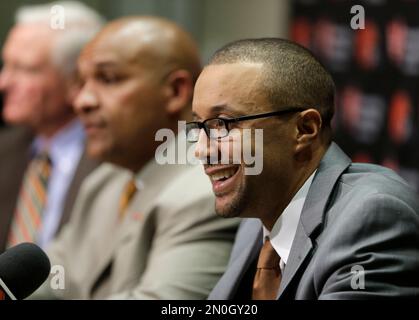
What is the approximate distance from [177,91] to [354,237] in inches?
39.4

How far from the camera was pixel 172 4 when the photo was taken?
4848 millimetres

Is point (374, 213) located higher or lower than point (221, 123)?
lower

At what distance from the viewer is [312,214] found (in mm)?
1656

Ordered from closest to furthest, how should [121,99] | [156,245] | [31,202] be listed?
1. [156,245]
2. [121,99]
3. [31,202]

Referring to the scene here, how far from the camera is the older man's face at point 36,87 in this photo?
3396 millimetres

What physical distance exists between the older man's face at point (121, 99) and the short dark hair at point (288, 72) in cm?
70

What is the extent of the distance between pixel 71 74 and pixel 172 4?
1573 mm

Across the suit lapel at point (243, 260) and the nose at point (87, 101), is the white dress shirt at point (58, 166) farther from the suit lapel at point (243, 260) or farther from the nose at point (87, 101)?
the suit lapel at point (243, 260)

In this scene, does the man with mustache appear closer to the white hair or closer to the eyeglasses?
the eyeglasses

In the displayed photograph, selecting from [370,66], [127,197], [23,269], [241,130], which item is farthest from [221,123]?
[370,66]

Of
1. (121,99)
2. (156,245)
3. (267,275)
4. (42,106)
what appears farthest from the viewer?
(42,106)

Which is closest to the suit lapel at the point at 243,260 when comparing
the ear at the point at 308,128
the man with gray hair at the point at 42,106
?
the ear at the point at 308,128

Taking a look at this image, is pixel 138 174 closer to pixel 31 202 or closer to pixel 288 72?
pixel 31 202
